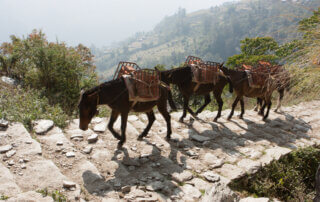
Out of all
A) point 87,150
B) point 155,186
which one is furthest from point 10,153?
point 155,186

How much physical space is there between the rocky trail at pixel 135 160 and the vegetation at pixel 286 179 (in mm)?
178

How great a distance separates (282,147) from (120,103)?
4.53 meters

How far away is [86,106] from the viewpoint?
4215mm

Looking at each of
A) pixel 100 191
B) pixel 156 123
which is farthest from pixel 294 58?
pixel 156 123

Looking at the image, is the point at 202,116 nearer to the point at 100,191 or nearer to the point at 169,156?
the point at 169,156

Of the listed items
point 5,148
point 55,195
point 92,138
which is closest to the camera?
A: point 55,195

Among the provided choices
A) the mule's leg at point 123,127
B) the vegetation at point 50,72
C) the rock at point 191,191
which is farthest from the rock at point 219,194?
the vegetation at point 50,72

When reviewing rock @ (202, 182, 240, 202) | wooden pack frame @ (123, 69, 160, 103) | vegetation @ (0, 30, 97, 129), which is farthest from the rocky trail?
vegetation @ (0, 30, 97, 129)

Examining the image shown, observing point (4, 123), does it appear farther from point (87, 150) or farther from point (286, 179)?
point (286, 179)

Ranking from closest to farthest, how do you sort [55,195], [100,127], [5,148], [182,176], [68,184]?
[55,195], [68,184], [5,148], [182,176], [100,127]

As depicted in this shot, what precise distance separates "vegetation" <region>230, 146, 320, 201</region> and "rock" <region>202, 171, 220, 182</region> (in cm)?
29

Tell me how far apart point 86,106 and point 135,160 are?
4.89 feet

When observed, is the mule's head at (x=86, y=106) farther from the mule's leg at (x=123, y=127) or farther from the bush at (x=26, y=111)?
the bush at (x=26, y=111)

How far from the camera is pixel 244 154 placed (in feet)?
17.5
